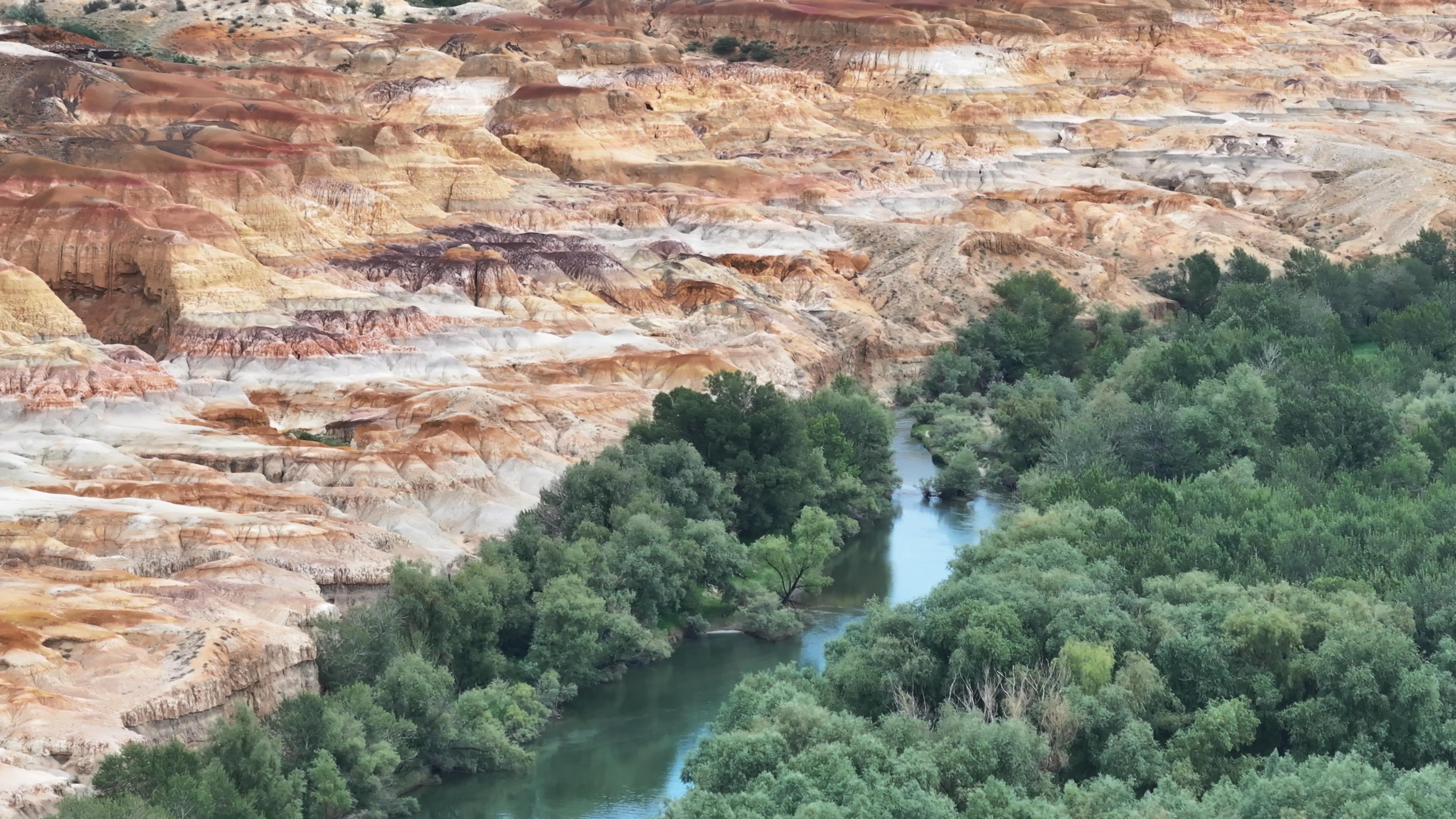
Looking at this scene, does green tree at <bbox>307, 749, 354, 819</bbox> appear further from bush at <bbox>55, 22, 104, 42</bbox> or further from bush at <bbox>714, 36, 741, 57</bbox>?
bush at <bbox>714, 36, 741, 57</bbox>

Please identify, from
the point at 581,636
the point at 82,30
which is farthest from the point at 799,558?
the point at 82,30

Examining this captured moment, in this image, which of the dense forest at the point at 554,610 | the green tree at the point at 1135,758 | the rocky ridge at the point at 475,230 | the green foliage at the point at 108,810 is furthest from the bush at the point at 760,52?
the green foliage at the point at 108,810

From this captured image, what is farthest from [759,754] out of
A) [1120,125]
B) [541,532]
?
[1120,125]

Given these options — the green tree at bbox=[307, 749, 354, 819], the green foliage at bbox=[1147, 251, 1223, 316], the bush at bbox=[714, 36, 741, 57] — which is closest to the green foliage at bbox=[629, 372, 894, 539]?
the green tree at bbox=[307, 749, 354, 819]

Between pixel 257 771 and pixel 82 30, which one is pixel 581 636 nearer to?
pixel 257 771

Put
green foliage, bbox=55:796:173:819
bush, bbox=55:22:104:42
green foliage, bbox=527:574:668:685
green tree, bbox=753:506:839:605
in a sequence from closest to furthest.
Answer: green foliage, bbox=55:796:173:819 → green foliage, bbox=527:574:668:685 → green tree, bbox=753:506:839:605 → bush, bbox=55:22:104:42

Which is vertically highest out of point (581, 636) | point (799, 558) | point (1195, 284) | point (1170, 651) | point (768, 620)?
point (1170, 651)
